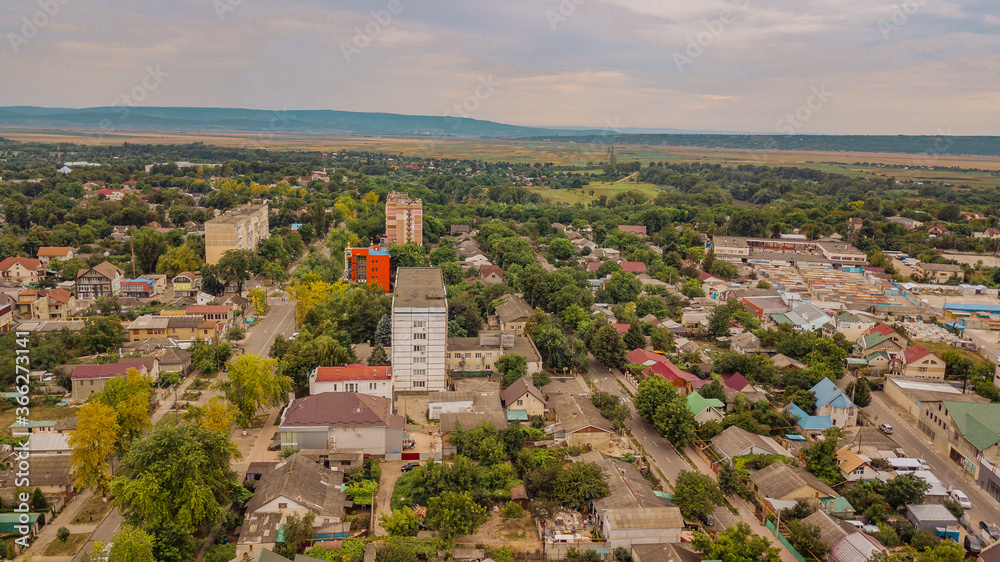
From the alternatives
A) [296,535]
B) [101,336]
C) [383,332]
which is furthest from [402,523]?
[101,336]

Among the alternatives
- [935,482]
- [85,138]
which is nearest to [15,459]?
[935,482]

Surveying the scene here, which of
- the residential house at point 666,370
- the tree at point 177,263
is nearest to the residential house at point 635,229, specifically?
the residential house at point 666,370

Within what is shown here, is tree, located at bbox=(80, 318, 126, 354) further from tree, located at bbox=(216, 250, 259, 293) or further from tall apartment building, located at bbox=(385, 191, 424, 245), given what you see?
tall apartment building, located at bbox=(385, 191, 424, 245)

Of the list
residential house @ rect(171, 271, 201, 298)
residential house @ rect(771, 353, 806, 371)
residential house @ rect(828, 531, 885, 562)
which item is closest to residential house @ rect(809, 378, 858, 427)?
residential house @ rect(771, 353, 806, 371)

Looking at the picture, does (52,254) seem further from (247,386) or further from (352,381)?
(352,381)

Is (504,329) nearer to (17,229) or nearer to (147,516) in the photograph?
(147,516)

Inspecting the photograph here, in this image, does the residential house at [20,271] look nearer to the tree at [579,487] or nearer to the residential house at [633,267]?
the tree at [579,487]
